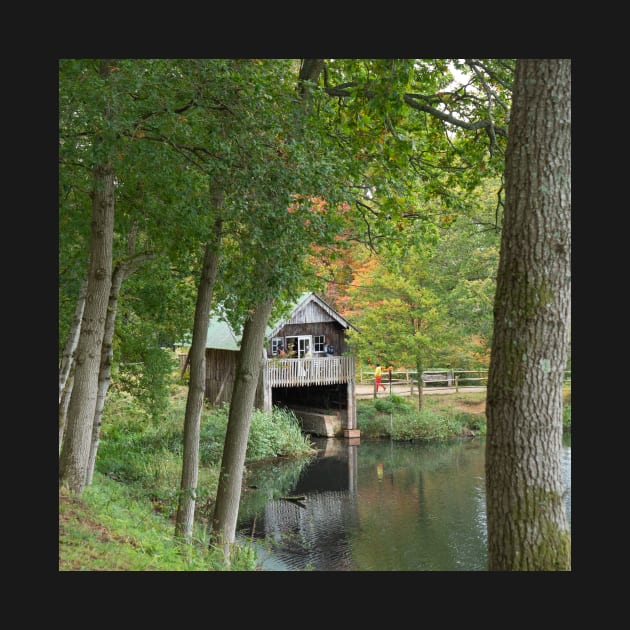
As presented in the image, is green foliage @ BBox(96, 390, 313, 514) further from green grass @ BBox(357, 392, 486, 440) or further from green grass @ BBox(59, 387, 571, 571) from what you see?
green grass @ BBox(357, 392, 486, 440)

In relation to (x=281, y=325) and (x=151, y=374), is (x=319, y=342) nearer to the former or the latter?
(x=281, y=325)

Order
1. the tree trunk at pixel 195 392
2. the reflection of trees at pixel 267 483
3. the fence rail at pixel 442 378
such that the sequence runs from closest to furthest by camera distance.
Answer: the tree trunk at pixel 195 392 → the reflection of trees at pixel 267 483 → the fence rail at pixel 442 378

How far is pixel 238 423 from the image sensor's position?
920 centimetres

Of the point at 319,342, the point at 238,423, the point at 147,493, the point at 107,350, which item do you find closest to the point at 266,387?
the point at 319,342

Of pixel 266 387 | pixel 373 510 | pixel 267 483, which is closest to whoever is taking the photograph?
pixel 373 510

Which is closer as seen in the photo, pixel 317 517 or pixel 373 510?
pixel 317 517

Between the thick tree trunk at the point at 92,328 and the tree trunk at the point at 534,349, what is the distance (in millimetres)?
5624

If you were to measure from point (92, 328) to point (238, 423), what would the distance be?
2.23 m

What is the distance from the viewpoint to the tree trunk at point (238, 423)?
913cm

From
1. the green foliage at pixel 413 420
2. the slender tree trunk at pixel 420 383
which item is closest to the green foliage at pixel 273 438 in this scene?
the green foliage at pixel 413 420

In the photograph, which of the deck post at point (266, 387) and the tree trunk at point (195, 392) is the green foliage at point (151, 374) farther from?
the deck post at point (266, 387)

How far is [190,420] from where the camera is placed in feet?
32.5

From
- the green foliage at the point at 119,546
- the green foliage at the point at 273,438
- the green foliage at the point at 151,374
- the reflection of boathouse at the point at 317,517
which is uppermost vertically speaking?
the green foliage at the point at 151,374

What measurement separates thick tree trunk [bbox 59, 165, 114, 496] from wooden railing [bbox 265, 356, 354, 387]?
16966mm
